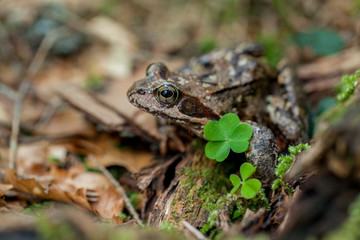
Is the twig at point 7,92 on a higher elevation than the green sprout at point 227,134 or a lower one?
higher

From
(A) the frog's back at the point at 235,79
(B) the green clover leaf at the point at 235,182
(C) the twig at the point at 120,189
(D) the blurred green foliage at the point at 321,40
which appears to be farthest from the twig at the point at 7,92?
(D) the blurred green foliage at the point at 321,40

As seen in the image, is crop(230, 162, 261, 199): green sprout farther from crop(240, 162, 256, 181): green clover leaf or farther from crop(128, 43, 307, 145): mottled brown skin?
crop(128, 43, 307, 145): mottled brown skin

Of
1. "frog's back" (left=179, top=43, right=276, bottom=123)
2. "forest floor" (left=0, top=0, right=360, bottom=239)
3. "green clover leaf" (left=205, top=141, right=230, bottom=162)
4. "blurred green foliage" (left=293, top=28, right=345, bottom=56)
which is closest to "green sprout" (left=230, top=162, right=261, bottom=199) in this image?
"forest floor" (left=0, top=0, right=360, bottom=239)

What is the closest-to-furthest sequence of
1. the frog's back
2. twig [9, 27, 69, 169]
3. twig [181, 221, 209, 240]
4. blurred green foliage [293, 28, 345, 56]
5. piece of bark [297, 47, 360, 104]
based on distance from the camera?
twig [181, 221, 209, 240], the frog's back, twig [9, 27, 69, 169], piece of bark [297, 47, 360, 104], blurred green foliage [293, 28, 345, 56]

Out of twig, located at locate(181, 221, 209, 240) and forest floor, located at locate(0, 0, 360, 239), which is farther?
twig, located at locate(181, 221, 209, 240)

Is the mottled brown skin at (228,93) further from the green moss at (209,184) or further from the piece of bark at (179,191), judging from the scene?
the green moss at (209,184)

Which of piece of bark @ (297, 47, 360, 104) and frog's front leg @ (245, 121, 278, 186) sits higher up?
piece of bark @ (297, 47, 360, 104)

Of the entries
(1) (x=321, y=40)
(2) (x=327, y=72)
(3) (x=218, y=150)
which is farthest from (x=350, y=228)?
(1) (x=321, y=40)
